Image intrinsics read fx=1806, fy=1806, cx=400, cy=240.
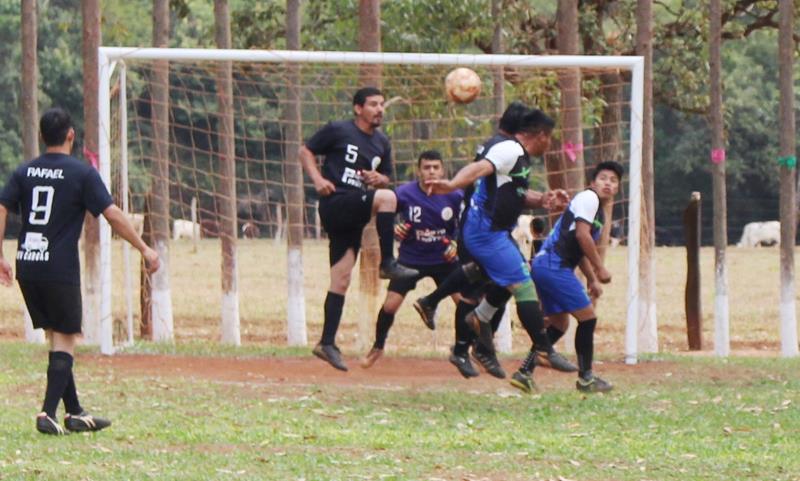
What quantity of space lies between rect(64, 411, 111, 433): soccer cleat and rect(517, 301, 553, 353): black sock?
3483mm

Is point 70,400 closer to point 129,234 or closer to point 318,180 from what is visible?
point 129,234

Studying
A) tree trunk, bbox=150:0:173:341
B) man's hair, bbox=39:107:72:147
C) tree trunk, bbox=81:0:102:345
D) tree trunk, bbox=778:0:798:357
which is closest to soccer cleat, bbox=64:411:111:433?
man's hair, bbox=39:107:72:147

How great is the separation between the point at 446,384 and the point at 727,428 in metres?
3.79

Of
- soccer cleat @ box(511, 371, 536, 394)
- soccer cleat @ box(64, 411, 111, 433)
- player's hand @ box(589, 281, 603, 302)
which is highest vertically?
player's hand @ box(589, 281, 603, 302)

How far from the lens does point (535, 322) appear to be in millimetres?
13414

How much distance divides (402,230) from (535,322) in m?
2.13

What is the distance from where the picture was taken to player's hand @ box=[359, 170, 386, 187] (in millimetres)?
13984

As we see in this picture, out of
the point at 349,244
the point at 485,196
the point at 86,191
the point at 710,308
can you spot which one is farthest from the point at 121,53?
the point at 710,308

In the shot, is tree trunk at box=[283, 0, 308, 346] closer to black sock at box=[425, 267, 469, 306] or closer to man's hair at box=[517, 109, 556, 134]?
black sock at box=[425, 267, 469, 306]

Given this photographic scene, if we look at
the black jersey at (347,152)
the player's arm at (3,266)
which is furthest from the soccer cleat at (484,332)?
the player's arm at (3,266)

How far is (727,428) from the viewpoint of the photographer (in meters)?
11.9

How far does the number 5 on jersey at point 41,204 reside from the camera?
10.9 meters

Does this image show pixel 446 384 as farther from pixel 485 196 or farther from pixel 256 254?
pixel 256 254

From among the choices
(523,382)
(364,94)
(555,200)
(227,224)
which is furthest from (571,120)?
(555,200)
